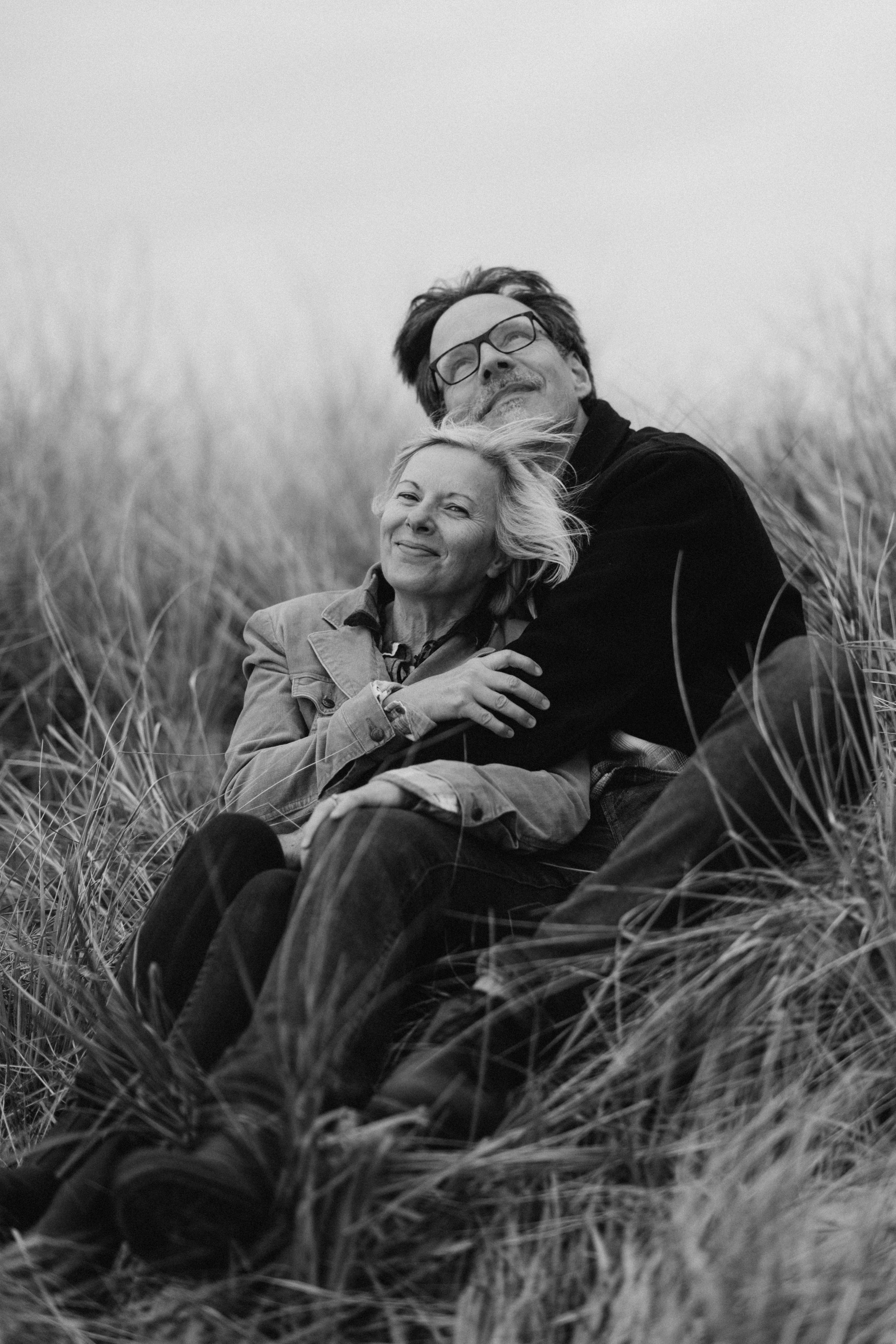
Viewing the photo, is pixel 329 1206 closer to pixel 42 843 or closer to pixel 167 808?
pixel 42 843

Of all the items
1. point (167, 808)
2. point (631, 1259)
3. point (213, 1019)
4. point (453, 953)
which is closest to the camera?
point (631, 1259)

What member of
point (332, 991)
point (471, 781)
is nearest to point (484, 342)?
point (471, 781)

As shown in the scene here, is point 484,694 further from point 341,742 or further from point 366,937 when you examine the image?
point 366,937

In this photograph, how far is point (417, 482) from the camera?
3148mm

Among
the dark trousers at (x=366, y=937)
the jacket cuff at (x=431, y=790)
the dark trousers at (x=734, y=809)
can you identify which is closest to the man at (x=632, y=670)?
the dark trousers at (x=734, y=809)

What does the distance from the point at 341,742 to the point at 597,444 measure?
0.95 meters

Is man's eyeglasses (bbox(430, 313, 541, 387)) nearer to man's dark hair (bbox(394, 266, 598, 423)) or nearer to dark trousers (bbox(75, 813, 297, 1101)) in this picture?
man's dark hair (bbox(394, 266, 598, 423))

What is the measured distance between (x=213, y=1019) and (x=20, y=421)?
417 centimetres

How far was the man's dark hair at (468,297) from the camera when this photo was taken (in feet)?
12.1

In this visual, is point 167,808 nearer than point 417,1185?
No

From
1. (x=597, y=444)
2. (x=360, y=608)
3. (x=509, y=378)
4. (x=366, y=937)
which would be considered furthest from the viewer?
(x=509, y=378)

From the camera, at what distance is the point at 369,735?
9.55 ft

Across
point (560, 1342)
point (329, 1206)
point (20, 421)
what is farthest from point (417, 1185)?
point (20, 421)

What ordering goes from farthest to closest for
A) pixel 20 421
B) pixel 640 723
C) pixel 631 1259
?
pixel 20 421 → pixel 640 723 → pixel 631 1259
